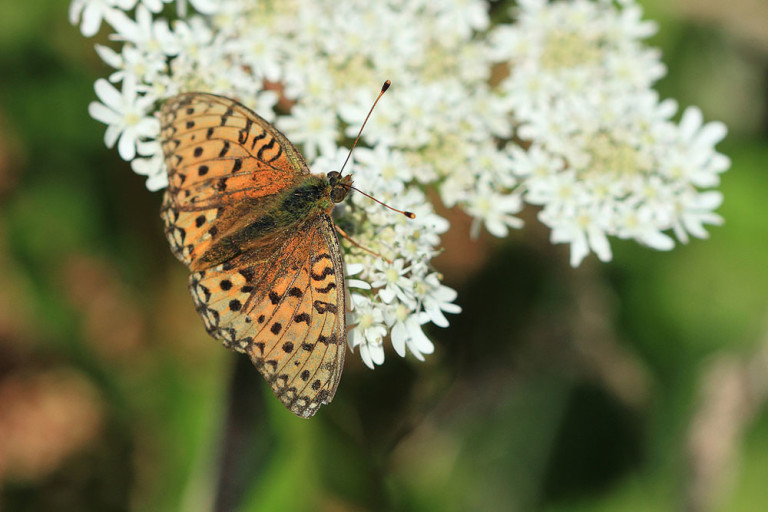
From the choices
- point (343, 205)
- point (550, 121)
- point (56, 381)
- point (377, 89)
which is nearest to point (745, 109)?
point (550, 121)

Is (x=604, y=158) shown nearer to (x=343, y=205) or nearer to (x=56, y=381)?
(x=343, y=205)

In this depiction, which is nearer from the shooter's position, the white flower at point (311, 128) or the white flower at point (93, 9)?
the white flower at point (93, 9)

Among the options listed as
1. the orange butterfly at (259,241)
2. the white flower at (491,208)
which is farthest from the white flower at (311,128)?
the white flower at (491,208)

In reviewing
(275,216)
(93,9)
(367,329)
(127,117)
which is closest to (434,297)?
(367,329)

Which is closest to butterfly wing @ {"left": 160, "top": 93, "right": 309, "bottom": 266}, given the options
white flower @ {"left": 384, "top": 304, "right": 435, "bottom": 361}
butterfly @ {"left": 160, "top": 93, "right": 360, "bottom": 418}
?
butterfly @ {"left": 160, "top": 93, "right": 360, "bottom": 418}

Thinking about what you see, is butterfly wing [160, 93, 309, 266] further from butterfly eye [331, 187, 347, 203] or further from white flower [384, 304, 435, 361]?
white flower [384, 304, 435, 361]

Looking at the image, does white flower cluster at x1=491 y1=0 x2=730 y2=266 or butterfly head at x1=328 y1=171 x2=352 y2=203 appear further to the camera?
white flower cluster at x1=491 y1=0 x2=730 y2=266

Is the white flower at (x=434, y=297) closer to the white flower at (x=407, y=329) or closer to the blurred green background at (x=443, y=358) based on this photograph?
the white flower at (x=407, y=329)

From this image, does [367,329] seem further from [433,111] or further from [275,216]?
[433,111]

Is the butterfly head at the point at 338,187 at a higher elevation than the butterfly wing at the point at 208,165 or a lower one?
higher
